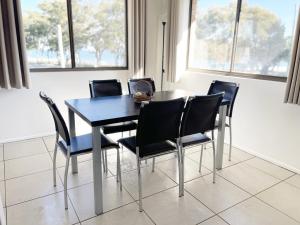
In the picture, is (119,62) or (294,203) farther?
(119,62)

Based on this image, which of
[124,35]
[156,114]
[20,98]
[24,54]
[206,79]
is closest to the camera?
[156,114]

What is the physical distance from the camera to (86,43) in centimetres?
367

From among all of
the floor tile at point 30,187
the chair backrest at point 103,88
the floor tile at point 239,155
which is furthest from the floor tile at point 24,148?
the floor tile at point 239,155

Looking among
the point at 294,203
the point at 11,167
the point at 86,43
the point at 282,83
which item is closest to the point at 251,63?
the point at 282,83

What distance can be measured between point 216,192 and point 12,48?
114 inches

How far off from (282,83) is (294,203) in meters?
1.27

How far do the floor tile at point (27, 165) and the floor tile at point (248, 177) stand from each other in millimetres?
2002

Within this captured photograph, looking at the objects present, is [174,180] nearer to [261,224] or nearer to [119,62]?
[261,224]

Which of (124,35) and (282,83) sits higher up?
(124,35)

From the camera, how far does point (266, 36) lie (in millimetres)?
2848

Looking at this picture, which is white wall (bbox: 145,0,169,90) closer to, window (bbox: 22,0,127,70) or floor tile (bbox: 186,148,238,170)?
window (bbox: 22,0,127,70)

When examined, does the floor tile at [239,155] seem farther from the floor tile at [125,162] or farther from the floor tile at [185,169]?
the floor tile at [125,162]

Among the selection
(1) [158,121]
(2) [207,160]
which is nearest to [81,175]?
(1) [158,121]

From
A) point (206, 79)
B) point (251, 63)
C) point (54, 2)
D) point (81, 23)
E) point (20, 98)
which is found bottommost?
point (20, 98)
